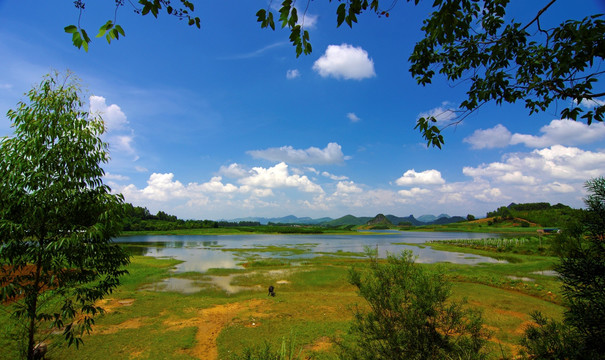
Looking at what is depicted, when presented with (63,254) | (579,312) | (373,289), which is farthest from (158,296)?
(579,312)

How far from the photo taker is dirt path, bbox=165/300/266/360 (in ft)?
34.0

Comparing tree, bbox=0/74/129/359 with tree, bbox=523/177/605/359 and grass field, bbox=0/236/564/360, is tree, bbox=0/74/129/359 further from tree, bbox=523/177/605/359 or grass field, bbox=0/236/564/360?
tree, bbox=523/177/605/359

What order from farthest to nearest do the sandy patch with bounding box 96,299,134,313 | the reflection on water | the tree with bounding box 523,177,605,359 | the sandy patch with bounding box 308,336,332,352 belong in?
the reflection on water → the sandy patch with bounding box 96,299,134,313 → the sandy patch with bounding box 308,336,332,352 → the tree with bounding box 523,177,605,359

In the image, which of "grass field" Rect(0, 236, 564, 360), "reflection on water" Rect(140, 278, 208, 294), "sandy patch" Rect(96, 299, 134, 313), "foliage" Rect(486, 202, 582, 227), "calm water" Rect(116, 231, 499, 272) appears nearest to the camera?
"foliage" Rect(486, 202, 582, 227)

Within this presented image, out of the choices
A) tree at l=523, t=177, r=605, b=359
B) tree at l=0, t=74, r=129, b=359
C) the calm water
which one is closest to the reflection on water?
the calm water

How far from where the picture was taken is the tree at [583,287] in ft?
10.6

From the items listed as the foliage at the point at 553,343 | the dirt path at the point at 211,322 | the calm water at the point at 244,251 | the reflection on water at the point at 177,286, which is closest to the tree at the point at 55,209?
the dirt path at the point at 211,322

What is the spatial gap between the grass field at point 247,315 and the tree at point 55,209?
3.43 m

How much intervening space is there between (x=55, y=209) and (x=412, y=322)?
8138 mm

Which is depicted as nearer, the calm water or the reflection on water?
the reflection on water

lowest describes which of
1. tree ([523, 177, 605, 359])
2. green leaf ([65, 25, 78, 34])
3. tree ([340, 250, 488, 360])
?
tree ([340, 250, 488, 360])

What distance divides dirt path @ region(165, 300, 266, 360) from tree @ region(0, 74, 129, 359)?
5966mm

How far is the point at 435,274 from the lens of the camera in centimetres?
675

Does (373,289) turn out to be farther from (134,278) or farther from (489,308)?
(134,278)
